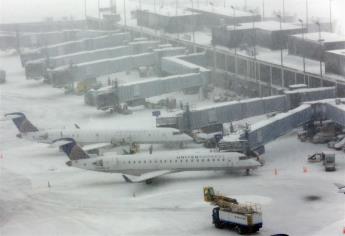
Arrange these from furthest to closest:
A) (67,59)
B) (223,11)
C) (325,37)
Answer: (223,11)
(67,59)
(325,37)

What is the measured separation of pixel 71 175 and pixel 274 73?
46804 millimetres

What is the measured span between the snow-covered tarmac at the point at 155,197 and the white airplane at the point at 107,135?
96.4 inches

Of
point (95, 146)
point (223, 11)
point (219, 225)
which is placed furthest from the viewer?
point (223, 11)

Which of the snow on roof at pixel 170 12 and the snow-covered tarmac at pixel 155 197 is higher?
the snow on roof at pixel 170 12

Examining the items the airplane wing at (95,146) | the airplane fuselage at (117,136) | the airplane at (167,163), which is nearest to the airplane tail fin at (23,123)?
the airplane fuselage at (117,136)

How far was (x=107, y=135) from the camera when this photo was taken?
100688mm

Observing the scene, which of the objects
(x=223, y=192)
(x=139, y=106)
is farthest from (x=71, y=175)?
(x=139, y=106)

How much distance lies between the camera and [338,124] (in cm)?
9931

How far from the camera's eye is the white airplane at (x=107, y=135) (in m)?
98.8

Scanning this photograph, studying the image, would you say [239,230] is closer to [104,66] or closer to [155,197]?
[155,197]

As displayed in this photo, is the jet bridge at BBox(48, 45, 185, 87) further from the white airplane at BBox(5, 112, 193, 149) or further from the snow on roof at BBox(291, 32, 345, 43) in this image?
the white airplane at BBox(5, 112, 193, 149)

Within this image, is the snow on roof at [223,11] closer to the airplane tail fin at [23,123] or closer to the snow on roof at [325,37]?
the snow on roof at [325,37]

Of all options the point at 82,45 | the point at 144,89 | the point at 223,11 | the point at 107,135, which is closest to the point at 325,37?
the point at 144,89

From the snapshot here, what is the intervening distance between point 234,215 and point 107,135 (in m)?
36.4
